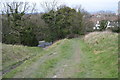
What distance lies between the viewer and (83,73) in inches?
303

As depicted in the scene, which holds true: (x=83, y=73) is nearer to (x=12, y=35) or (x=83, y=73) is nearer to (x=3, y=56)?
(x=3, y=56)

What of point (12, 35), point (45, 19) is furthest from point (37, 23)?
point (12, 35)

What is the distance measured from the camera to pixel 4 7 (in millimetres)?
35188

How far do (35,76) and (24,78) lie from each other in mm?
437

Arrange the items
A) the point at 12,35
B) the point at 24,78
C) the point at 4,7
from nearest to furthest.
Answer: the point at 24,78
the point at 12,35
the point at 4,7

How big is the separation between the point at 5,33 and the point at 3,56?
577 inches

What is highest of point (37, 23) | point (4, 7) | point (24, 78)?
point (4, 7)

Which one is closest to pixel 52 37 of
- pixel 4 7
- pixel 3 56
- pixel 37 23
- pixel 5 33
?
pixel 37 23

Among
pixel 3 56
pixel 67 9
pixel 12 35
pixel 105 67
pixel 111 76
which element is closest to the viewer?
pixel 111 76

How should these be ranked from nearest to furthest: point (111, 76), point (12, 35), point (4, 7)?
1. point (111, 76)
2. point (12, 35)
3. point (4, 7)

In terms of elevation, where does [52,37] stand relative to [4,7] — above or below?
below

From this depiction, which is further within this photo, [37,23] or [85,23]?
[85,23]

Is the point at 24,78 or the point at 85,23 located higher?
the point at 85,23

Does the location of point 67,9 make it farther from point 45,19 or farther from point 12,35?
point 12,35
